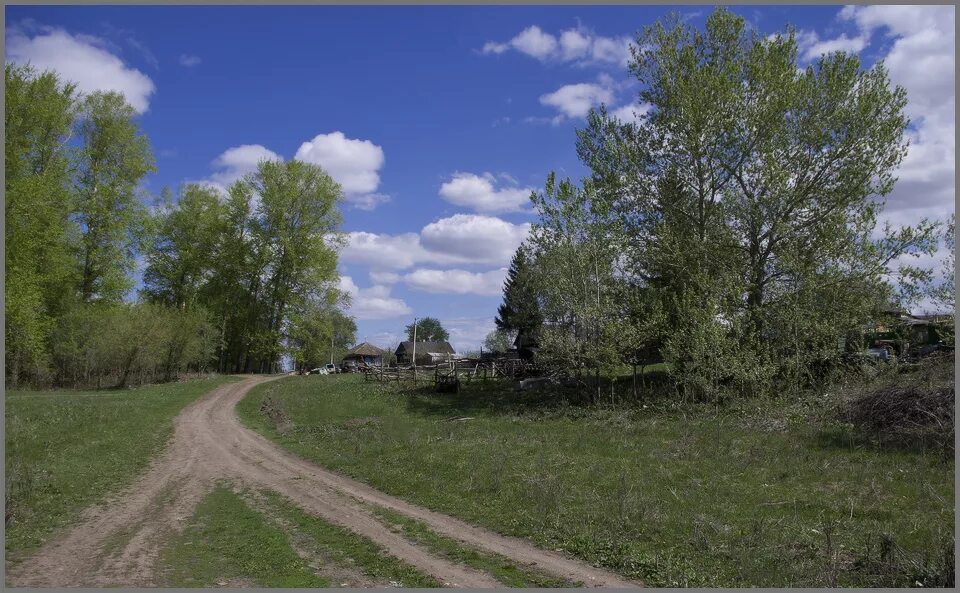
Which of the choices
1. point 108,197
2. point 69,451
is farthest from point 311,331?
point 69,451

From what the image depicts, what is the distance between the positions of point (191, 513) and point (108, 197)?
30530 mm

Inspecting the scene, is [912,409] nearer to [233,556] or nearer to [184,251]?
[233,556]

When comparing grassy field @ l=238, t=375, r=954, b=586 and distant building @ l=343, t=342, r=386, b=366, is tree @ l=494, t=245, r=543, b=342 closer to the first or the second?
distant building @ l=343, t=342, r=386, b=366

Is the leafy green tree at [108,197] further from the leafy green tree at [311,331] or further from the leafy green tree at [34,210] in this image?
the leafy green tree at [311,331]

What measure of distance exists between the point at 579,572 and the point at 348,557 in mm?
3433

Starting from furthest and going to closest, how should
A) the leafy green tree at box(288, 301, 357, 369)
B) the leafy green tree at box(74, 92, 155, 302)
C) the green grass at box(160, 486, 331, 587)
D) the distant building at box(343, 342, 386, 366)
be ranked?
the distant building at box(343, 342, 386, 366) < the leafy green tree at box(288, 301, 357, 369) < the leafy green tree at box(74, 92, 155, 302) < the green grass at box(160, 486, 331, 587)

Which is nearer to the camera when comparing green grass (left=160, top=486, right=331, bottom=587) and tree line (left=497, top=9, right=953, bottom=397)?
green grass (left=160, top=486, right=331, bottom=587)

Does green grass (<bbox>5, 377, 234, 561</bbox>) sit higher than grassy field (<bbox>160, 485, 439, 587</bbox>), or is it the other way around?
green grass (<bbox>5, 377, 234, 561</bbox>)

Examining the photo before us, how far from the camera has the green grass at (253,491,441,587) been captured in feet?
27.2

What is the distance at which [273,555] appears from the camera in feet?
30.5

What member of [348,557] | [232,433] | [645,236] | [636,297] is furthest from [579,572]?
[645,236]

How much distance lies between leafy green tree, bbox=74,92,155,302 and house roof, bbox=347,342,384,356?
184ft

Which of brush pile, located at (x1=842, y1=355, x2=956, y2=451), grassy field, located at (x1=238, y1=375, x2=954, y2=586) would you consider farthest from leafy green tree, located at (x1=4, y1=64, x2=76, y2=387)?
brush pile, located at (x1=842, y1=355, x2=956, y2=451)

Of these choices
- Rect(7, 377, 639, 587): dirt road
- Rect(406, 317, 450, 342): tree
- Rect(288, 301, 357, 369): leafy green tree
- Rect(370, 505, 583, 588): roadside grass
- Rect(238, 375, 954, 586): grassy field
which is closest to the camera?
Rect(370, 505, 583, 588): roadside grass
